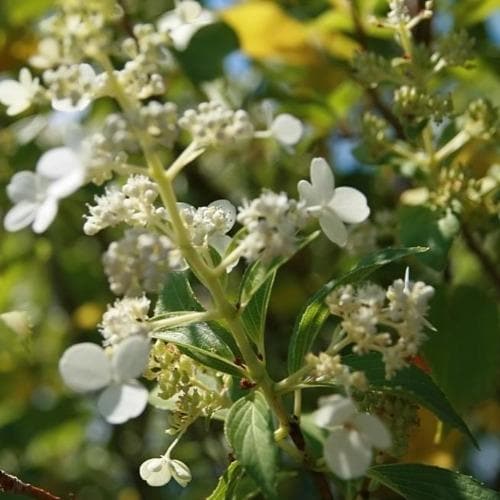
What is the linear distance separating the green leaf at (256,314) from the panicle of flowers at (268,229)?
0.64 ft

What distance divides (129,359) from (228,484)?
0.83 feet

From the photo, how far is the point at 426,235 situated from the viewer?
1.47m

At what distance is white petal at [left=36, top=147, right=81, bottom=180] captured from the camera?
2.92 ft

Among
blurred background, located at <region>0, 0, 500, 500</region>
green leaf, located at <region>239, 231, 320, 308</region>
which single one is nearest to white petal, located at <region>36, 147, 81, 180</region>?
green leaf, located at <region>239, 231, 320, 308</region>

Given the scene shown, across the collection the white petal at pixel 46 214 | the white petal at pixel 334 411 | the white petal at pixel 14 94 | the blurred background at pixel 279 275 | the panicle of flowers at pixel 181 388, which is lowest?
the blurred background at pixel 279 275

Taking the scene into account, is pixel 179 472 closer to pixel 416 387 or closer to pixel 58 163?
pixel 416 387

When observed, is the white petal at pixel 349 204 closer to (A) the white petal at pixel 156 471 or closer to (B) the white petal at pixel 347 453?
(B) the white petal at pixel 347 453

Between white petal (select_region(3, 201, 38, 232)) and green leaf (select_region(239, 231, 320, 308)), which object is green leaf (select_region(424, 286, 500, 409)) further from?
white petal (select_region(3, 201, 38, 232))

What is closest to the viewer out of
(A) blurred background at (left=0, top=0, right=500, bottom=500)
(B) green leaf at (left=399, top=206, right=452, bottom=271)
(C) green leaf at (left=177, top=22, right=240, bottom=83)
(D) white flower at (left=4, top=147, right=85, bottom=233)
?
(D) white flower at (left=4, top=147, right=85, bottom=233)

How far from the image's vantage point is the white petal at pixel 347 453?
3.00 ft

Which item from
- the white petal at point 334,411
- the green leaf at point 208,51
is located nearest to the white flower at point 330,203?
the white petal at point 334,411

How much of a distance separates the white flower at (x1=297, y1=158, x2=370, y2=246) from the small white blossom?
0.10 m

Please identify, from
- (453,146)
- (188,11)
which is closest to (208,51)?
(453,146)

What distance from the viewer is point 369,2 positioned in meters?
2.02
